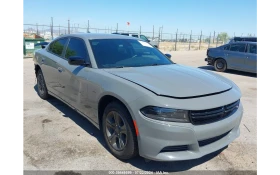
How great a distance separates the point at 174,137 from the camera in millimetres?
2492

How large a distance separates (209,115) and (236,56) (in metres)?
9.09

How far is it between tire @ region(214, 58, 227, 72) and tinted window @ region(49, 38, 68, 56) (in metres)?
8.46

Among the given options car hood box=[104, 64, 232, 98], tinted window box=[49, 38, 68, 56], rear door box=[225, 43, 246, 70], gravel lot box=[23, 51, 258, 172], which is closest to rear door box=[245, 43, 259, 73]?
rear door box=[225, 43, 246, 70]

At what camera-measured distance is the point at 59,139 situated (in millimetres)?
3646

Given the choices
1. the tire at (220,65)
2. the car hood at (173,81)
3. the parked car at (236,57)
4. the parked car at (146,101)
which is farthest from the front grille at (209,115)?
the tire at (220,65)

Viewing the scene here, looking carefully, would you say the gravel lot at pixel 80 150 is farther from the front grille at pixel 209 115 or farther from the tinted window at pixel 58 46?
the tinted window at pixel 58 46

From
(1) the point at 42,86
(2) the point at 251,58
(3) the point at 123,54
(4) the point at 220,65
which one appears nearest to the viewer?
(3) the point at 123,54

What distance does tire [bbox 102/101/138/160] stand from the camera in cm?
277

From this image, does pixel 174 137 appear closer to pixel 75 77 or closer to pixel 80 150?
pixel 80 150

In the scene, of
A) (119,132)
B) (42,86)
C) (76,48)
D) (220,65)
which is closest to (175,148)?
(119,132)

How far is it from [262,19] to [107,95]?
6.52ft
